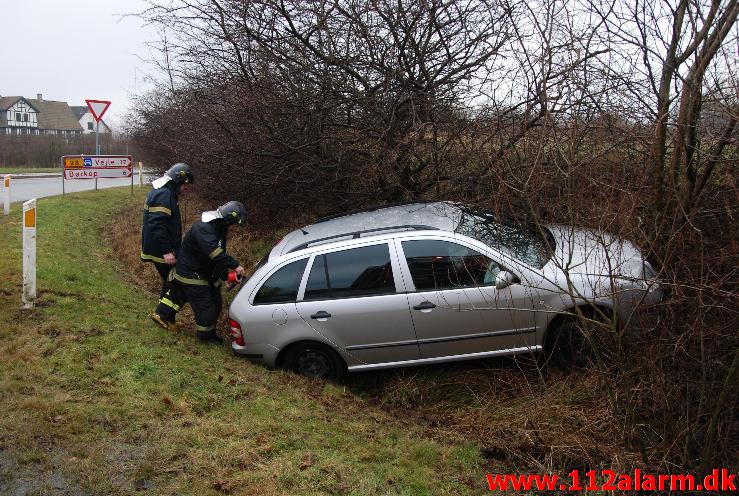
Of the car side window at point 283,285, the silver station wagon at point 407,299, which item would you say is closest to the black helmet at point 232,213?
the silver station wagon at point 407,299

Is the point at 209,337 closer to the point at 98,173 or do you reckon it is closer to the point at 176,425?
the point at 176,425

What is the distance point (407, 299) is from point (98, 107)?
51.5ft

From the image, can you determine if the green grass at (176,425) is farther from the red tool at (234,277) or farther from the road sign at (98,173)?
the road sign at (98,173)

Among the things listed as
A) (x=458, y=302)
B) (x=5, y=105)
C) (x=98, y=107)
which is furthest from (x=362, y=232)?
(x=5, y=105)

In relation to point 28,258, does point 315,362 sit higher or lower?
lower

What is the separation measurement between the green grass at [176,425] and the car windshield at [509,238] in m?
1.62

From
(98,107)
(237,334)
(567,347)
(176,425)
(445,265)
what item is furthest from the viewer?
(98,107)

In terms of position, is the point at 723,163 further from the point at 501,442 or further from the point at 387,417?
the point at 387,417

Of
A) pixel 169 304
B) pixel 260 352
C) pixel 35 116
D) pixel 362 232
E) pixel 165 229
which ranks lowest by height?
pixel 260 352

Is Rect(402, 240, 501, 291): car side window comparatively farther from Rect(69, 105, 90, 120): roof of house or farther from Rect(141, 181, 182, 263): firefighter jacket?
Rect(69, 105, 90, 120): roof of house

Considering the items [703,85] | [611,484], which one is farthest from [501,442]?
[703,85]

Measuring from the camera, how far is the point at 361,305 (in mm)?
5391

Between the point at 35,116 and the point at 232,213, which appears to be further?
the point at 35,116

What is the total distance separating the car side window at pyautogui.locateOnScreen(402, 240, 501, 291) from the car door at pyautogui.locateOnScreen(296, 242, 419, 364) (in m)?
0.17
